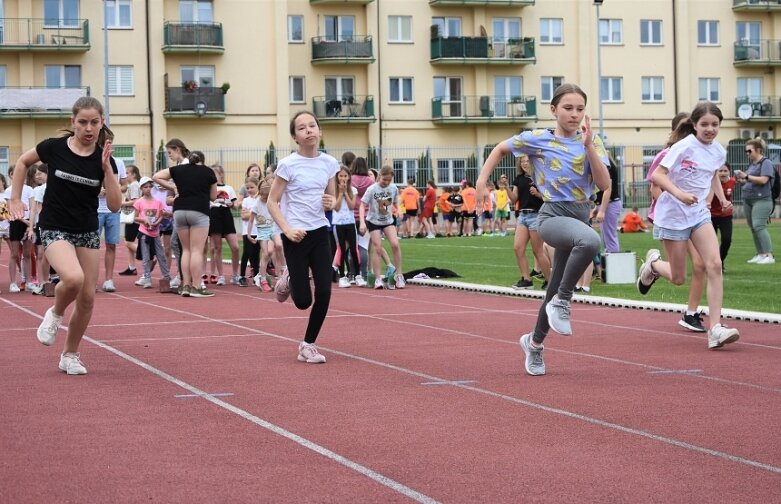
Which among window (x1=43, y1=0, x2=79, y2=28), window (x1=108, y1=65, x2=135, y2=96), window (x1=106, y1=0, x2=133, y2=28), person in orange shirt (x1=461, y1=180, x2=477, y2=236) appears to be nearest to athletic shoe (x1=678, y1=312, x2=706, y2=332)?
person in orange shirt (x1=461, y1=180, x2=477, y2=236)

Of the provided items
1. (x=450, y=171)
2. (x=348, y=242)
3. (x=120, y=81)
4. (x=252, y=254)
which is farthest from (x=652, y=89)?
(x=252, y=254)

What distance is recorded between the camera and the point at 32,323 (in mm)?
14047

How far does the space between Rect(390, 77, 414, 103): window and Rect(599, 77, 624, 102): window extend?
10026 mm

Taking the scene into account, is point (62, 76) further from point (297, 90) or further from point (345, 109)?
point (345, 109)

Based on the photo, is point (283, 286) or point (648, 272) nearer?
point (283, 286)

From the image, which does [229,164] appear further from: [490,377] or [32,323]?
[490,377]

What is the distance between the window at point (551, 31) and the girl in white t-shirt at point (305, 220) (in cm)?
5604

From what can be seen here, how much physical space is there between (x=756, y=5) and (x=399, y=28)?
61.2 feet

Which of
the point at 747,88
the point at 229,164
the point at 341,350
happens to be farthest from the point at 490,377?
the point at 747,88

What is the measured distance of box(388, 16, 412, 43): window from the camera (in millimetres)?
62562

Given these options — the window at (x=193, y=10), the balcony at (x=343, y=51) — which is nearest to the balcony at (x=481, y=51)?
the balcony at (x=343, y=51)

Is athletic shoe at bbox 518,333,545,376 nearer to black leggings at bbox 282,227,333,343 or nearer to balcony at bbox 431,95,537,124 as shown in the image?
black leggings at bbox 282,227,333,343

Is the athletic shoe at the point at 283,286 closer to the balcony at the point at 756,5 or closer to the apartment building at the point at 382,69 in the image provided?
the apartment building at the point at 382,69

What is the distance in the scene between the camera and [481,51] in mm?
63469
